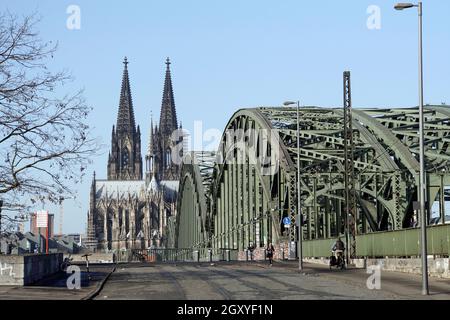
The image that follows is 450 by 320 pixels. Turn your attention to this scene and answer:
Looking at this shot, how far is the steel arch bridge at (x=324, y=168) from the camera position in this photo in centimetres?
5934

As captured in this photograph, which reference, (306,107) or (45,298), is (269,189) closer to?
(306,107)

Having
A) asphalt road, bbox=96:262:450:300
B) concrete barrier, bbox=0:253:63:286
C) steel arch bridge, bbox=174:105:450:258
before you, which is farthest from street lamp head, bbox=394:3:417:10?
steel arch bridge, bbox=174:105:450:258

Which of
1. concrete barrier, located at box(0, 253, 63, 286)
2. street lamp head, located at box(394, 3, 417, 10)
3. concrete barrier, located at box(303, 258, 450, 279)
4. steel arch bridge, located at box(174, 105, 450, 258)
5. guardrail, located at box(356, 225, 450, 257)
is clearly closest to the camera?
street lamp head, located at box(394, 3, 417, 10)

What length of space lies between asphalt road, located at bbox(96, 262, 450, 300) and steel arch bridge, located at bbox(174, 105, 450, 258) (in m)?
11.5

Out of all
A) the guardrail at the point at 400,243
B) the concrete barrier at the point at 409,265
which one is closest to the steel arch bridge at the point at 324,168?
the guardrail at the point at 400,243

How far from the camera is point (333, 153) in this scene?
6931cm

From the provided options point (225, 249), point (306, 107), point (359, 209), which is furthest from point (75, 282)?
point (225, 249)

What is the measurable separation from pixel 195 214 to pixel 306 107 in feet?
138

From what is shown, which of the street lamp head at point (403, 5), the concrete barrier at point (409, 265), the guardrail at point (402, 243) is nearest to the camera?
the street lamp head at point (403, 5)

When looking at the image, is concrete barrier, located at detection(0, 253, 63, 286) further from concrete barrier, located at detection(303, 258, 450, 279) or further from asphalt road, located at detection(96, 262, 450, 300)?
concrete barrier, located at detection(303, 258, 450, 279)

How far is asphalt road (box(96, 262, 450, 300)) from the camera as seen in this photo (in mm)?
28297

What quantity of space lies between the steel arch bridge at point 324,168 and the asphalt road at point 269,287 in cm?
1148

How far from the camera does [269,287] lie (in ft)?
107

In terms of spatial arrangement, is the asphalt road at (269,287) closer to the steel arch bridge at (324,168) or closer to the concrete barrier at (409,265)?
the concrete barrier at (409,265)
